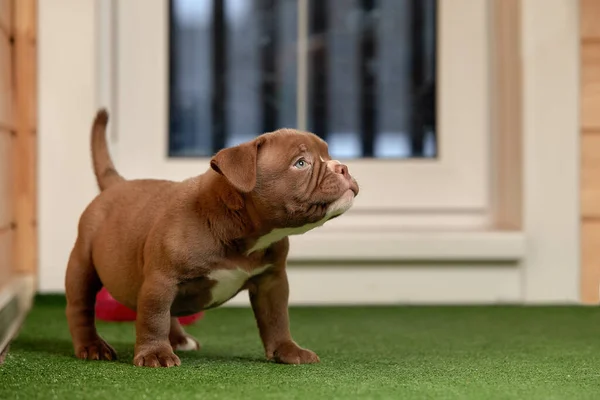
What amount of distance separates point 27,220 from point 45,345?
109cm

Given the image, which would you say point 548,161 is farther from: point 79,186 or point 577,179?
point 79,186

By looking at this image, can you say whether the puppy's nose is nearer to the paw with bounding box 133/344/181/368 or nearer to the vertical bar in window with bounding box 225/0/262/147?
the paw with bounding box 133/344/181/368

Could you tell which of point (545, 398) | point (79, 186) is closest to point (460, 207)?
point (79, 186)

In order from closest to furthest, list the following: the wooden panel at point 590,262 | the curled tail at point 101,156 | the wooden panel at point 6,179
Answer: the curled tail at point 101,156 → the wooden panel at point 6,179 → the wooden panel at point 590,262

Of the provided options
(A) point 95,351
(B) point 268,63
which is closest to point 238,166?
(A) point 95,351

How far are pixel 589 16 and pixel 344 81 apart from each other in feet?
2.82

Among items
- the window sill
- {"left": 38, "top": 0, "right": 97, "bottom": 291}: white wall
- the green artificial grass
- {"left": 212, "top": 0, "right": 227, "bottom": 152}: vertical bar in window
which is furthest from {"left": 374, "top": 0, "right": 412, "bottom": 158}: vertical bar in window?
{"left": 38, "top": 0, "right": 97, "bottom": 291}: white wall

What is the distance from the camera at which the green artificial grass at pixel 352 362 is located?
146 centimetres

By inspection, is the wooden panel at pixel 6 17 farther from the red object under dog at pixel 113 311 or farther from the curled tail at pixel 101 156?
the red object under dog at pixel 113 311

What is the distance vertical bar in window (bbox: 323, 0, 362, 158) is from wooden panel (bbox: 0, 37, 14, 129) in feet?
3.54

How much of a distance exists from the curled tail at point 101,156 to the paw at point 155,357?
0.51m

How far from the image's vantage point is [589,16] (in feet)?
10.3

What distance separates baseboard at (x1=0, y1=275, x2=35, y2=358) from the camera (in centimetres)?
214

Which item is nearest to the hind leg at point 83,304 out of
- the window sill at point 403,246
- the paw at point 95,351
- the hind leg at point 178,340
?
the paw at point 95,351
